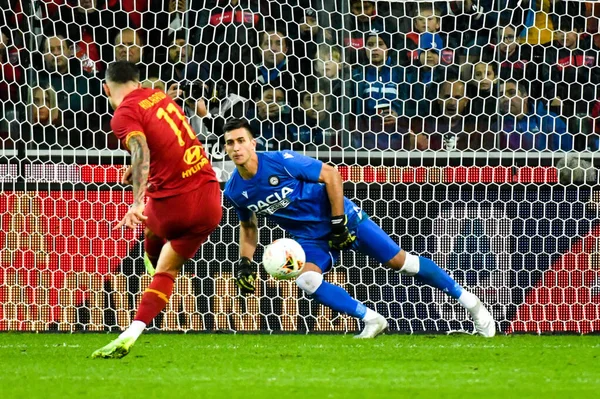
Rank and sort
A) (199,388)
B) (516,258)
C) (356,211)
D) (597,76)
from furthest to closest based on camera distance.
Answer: (597,76), (516,258), (356,211), (199,388)

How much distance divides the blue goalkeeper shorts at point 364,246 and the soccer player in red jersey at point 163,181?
1.40m

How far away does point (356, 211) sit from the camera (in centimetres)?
866

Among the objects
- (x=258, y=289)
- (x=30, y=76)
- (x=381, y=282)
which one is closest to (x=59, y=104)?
(x=30, y=76)

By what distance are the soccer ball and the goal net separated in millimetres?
1573

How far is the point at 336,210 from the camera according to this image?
8.12 metres

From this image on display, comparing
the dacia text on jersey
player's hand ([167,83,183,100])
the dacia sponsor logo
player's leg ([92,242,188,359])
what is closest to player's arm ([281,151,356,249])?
the dacia sponsor logo

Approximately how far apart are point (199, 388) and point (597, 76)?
5938mm

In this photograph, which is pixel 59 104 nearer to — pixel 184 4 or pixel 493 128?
pixel 184 4

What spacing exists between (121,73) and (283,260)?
1783 millimetres

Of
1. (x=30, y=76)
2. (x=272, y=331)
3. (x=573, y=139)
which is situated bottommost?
(x=272, y=331)

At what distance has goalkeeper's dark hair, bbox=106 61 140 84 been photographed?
Result: 6938mm

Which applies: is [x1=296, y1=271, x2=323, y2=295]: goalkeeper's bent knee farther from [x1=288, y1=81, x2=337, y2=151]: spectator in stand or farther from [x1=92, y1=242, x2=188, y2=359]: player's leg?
[x1=288, y1=81, x2=337, y2=151]: spectator in stand

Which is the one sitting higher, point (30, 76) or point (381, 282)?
point (30, 76)

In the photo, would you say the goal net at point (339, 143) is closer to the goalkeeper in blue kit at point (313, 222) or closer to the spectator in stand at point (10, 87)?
the spectator in stand at point (10, 87)
